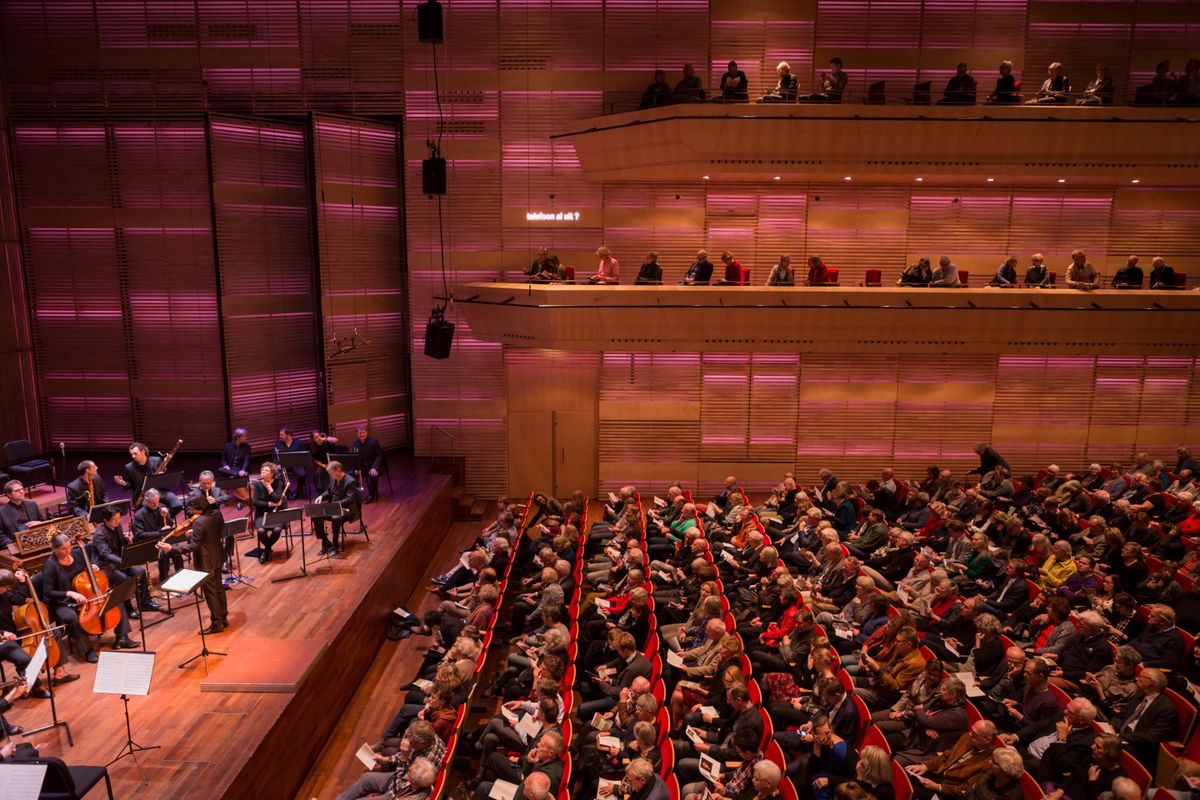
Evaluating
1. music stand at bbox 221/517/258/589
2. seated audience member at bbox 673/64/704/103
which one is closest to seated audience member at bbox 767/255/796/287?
seated audience member at bbox 673/64/704/103

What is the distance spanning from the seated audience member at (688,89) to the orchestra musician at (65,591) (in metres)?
9.63

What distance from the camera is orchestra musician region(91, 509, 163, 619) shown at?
7879mm

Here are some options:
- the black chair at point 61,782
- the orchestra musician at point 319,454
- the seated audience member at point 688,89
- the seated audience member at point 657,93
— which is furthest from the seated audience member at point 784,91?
the black chair at point 61,782

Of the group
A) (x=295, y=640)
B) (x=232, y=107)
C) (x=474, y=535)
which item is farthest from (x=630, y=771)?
(x=232, y=107)

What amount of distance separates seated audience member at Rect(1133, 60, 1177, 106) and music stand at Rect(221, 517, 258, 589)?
13.7 m

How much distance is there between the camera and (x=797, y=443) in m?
13.9

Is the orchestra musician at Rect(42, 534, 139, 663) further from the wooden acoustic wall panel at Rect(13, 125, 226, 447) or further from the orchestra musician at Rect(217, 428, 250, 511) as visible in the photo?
the wooden acoustic wall panel at Rect(13, 125, 226, 447)

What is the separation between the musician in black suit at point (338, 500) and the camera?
32.1 feet

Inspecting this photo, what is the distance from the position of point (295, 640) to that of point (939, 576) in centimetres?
614

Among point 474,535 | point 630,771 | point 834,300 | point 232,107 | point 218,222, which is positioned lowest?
point 474,535

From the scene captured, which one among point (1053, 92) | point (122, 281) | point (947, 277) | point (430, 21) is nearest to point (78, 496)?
point (122, 281)

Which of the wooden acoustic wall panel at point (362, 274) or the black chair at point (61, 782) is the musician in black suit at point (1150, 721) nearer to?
the black chair at point (61, 782)

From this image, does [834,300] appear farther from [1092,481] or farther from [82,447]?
[82,447]

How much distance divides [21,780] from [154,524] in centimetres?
475
